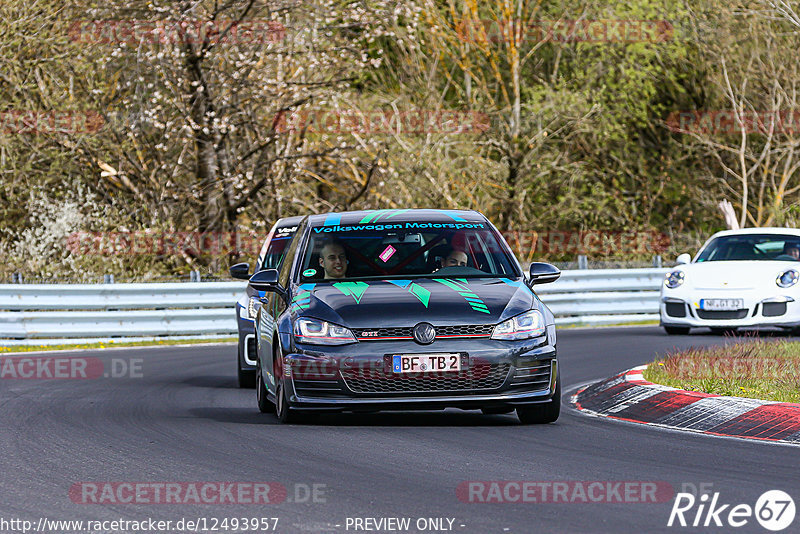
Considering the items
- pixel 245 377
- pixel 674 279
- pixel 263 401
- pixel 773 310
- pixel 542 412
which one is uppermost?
pixel 542 412

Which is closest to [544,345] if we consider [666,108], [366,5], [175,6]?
[175,6]

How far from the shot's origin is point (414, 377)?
9.74 metres

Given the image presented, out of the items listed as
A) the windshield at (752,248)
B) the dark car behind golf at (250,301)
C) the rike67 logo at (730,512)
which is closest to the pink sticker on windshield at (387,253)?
the dark car behind golf at (250,301)

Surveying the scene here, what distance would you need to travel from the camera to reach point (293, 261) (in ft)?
36.6

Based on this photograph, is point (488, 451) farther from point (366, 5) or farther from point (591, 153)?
point (591, 153)

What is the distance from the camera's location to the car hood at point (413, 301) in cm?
981

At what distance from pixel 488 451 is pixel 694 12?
27514mm

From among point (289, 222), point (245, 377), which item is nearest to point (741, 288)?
point (289, 222)

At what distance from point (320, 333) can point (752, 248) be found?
11.5m

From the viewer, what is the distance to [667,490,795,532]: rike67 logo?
21.0 ft

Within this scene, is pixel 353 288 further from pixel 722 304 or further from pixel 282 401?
pixel 722 304

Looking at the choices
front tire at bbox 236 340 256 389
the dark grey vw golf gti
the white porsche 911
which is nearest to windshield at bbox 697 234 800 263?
the white porsche 911

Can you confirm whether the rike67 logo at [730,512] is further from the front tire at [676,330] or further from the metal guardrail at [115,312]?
the metal guardrail at [115,312]

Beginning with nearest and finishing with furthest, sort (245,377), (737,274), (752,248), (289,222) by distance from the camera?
(245,377)
(289,222)
(737,274)
(752,248)
